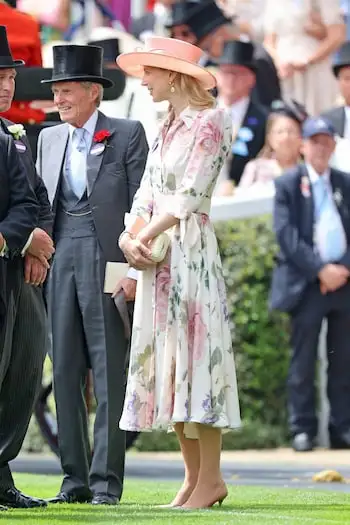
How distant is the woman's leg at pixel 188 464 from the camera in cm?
845

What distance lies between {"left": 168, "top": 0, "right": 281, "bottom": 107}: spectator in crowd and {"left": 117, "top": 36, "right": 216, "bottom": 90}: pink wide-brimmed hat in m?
7.68

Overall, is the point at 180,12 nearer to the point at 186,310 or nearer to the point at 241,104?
the point at 241,104

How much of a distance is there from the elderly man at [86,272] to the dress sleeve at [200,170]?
0.58 metres

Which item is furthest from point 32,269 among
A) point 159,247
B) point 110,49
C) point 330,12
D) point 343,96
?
point 330,12

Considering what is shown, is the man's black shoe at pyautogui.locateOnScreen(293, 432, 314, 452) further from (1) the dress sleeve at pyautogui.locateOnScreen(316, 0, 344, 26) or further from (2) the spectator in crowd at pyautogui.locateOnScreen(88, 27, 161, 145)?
(1) the dress sleeve at pyautogui.locateOnScreen(316, 0, 344, 26)

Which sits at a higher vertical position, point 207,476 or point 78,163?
point 78,163

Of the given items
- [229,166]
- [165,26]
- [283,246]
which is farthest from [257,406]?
[165,26]

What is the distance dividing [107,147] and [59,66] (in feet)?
1.55

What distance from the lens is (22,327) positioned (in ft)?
27.2

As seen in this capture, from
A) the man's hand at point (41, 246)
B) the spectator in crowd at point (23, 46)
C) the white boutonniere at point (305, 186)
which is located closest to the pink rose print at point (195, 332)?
the man's hand at point (41, 246)

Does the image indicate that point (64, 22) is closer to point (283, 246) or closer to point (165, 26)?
point (165, 26)

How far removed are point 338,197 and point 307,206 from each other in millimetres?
255

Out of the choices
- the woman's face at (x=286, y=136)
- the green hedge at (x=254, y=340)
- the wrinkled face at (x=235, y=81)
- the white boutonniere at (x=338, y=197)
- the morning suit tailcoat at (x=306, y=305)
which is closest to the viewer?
the morning suit tailcoat at (x=306, y=305)

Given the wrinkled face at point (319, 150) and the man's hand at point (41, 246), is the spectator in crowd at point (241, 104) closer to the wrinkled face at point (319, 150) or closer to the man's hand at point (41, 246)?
the wrinkled face at point (319, 150)
